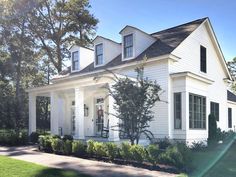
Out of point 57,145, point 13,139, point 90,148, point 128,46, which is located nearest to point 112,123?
point 90,148

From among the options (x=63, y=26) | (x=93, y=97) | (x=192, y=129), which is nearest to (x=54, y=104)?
(x=93, y=97)

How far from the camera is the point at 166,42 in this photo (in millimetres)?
18531

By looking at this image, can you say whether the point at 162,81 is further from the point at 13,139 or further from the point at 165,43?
the point at 13,139

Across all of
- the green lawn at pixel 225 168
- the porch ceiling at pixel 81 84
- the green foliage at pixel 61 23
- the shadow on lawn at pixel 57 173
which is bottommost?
the green lawn at pixel 225 168

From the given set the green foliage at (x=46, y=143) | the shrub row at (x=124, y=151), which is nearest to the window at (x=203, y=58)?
the shrub row at (x=124, y=151)

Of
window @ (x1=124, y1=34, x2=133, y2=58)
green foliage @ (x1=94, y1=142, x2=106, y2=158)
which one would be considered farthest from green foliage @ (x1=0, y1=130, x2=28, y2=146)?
window @ (x1=124, y1=34, x2=133, y2=58)

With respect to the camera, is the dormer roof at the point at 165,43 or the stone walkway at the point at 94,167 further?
the dormer roof at the point at 165,43

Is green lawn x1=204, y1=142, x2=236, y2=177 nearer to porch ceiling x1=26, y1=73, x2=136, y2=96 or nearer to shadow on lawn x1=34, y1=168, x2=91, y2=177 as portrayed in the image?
shadow on lawn x1=34, y1=168, x2=91, y2=177

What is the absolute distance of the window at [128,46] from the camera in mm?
19008

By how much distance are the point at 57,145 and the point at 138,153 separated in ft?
16.2

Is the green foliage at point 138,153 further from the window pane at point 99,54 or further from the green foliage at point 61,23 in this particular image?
the green foliage at point 61,23

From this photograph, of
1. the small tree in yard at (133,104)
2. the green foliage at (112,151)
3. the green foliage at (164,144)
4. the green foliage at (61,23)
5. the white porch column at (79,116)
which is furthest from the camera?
the green foliage at (61,23)

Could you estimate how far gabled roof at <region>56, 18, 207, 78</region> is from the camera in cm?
1753

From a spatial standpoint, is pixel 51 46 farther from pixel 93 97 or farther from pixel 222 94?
pixel 222 94
